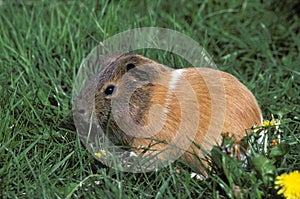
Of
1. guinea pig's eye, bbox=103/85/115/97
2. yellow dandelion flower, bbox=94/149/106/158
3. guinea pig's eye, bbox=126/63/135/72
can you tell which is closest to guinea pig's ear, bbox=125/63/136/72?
guinea pig's eye, bbox=126/63/135/72

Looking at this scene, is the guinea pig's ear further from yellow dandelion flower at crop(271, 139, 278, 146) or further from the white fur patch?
yellow dandelion flower at crop(271, 139, 278, 146)

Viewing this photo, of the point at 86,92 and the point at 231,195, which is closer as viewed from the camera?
the point at 231,195

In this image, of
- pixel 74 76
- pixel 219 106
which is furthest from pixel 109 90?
pixel 74 76

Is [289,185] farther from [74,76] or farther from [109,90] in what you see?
[74,76]

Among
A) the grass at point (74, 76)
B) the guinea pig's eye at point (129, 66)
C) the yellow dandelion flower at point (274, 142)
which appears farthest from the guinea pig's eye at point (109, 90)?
the yellow dandelion flower at point (274, 142)

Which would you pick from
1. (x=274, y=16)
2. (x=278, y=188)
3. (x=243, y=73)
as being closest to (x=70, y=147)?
(x=278, y=188)

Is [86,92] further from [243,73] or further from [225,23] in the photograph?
[225,23]
